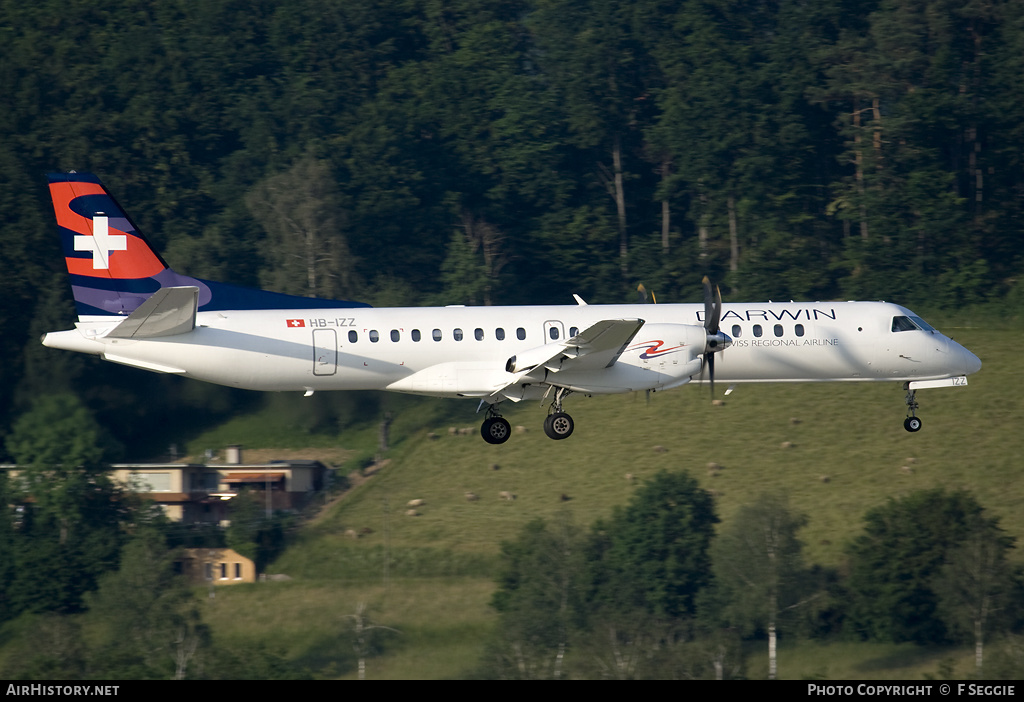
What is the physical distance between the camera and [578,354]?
31.1m

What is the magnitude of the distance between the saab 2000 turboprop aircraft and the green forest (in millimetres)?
37467

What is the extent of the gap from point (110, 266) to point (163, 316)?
3.96 m

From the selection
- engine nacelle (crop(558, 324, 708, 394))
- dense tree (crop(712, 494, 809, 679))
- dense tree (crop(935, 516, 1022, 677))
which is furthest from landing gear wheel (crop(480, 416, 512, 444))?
dense tree (crop(935, 516, 1022, 677))

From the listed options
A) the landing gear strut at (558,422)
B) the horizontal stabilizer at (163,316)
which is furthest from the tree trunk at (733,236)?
the horizontal stabilizer at (163,316)

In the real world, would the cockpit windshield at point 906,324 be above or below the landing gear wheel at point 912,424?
above

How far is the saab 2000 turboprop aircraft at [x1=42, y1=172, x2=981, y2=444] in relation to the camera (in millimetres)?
31484

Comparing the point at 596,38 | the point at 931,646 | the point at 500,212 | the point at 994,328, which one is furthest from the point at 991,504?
the point at 596,38

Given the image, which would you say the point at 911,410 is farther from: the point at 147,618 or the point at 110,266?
the point at 147,618

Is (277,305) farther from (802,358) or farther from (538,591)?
(538,591)

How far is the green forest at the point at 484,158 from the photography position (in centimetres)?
7519

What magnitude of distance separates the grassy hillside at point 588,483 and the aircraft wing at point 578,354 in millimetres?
28363

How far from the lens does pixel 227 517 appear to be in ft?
223

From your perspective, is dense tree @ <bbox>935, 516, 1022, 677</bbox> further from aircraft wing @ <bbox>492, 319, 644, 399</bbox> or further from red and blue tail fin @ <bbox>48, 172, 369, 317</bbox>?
red and blue tail fin @ <bbox>48, 172, 369, 317</bbox>

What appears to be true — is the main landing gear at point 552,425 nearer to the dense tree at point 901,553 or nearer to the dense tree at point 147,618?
the dense tree at point 147,618
